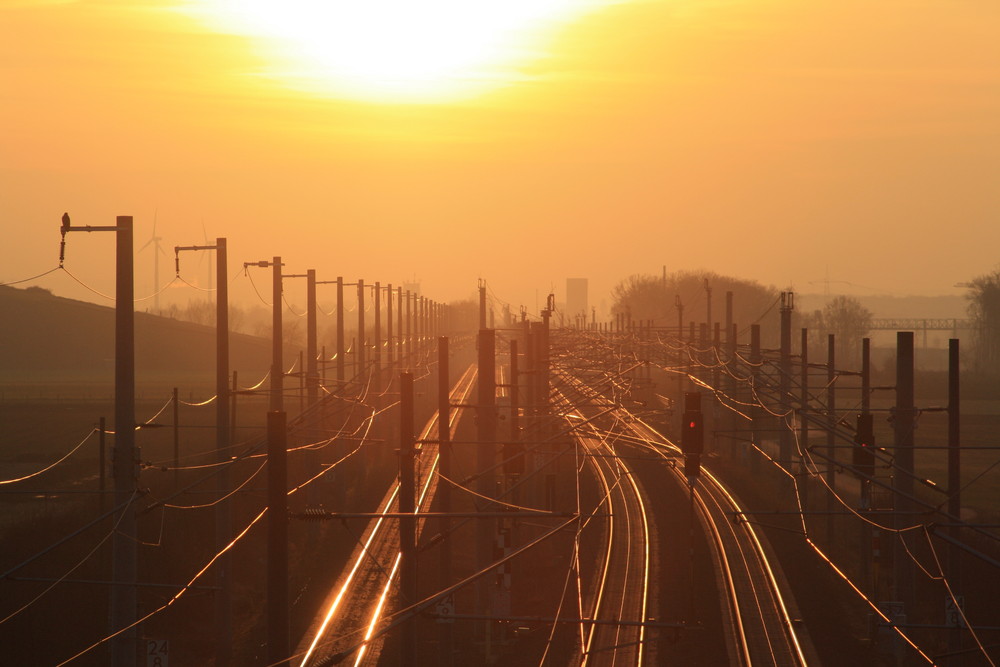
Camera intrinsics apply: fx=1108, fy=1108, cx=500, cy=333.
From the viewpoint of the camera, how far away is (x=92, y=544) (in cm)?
1600

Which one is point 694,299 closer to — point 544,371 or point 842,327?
point 842,327

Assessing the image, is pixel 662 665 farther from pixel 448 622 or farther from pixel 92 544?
pixel 92 544

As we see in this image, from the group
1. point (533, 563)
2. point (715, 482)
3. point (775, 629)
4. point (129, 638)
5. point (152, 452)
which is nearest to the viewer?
point (129, 638)

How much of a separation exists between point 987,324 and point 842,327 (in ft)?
87.9

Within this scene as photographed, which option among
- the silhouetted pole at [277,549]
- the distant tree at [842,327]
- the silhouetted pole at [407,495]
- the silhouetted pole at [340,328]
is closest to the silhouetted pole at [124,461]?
the silhouetted pole at [277,549]

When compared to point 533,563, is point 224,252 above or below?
above

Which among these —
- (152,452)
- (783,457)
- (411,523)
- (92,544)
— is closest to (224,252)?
(92,544)

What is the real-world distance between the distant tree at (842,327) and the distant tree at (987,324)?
42.2 feet

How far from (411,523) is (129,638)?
267cm

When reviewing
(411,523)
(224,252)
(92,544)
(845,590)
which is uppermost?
(224,252)

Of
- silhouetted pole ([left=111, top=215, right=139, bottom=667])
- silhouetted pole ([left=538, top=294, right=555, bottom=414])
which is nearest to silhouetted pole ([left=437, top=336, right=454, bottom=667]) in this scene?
silhouetted pole ([left=111, top=215, right=139, bottom=667])

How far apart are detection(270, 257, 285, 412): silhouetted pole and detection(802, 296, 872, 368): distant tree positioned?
284ft

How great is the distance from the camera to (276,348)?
1869cm

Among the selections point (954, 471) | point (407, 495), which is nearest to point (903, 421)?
point (954, 471)
